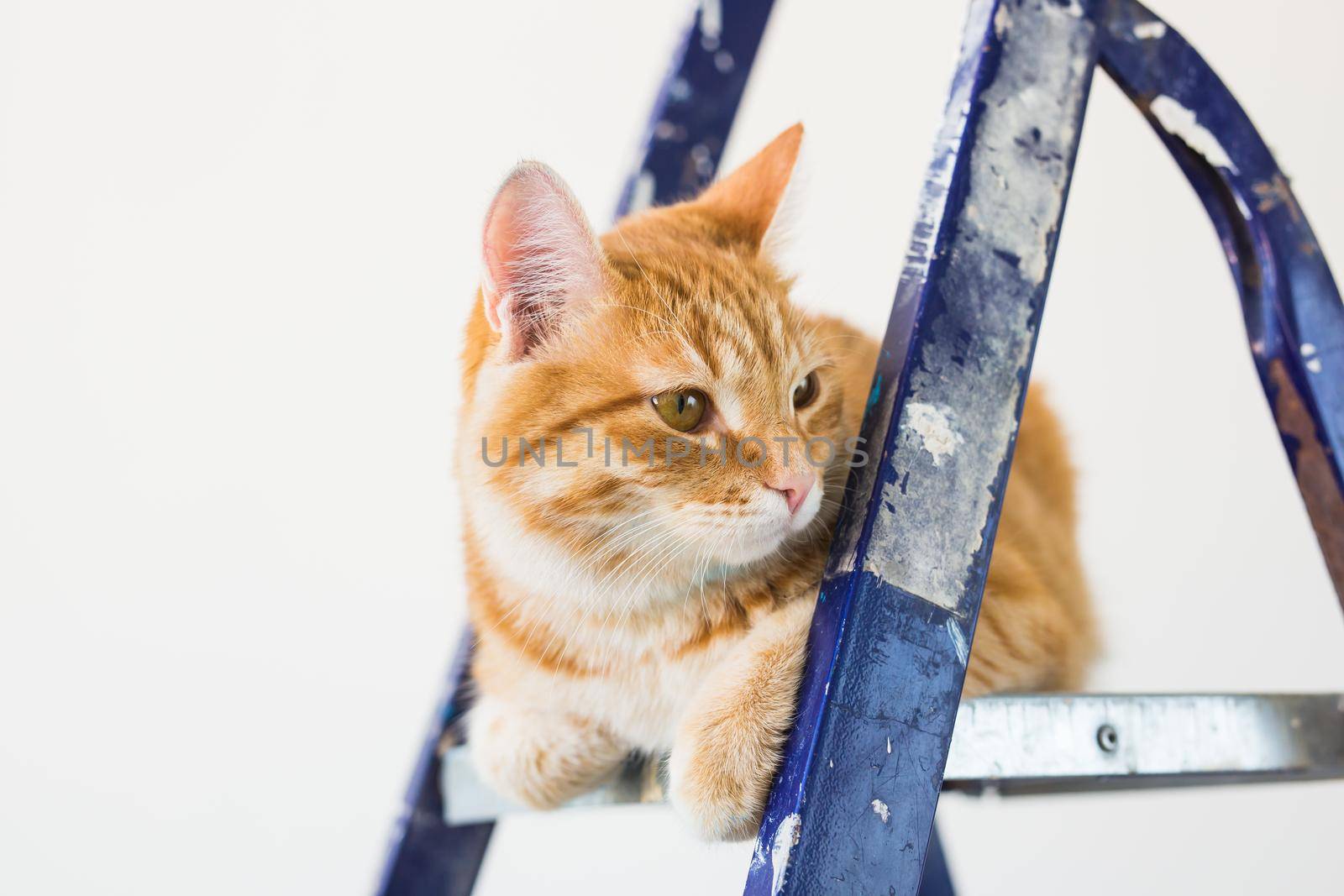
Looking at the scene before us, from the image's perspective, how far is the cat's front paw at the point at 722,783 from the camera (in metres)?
0.74

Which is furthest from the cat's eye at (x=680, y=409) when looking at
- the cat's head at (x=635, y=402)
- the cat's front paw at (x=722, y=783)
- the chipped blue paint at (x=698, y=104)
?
the chipped blue paint at (x=698, y=104)

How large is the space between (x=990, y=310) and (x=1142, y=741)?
1.24ft

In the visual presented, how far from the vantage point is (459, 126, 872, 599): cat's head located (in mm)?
892

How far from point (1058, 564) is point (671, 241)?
0.65m

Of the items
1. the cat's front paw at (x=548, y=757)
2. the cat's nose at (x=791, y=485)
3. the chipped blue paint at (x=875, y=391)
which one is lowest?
the cat's front paw at (x=548, y=757)

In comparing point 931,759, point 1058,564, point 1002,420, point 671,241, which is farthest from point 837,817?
point 1058,564

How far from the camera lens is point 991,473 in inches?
28.1

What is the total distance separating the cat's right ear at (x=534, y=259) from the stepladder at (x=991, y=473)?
32cm

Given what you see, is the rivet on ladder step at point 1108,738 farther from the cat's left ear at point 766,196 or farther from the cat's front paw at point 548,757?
the cat's left ear at point 766,196

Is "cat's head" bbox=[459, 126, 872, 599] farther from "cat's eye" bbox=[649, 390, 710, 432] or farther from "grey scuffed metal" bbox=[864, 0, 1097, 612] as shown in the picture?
"grey scuffed metal" bbox=[864, 0, 1097, 612]

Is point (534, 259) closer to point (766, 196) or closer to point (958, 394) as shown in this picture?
point (766, 196)

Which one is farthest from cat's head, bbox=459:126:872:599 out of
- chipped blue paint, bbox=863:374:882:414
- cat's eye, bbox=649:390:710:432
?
chipped blue paint, bbox=863:374:882:414

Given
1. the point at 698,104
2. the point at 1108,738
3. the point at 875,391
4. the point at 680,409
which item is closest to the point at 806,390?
the point at 680,409

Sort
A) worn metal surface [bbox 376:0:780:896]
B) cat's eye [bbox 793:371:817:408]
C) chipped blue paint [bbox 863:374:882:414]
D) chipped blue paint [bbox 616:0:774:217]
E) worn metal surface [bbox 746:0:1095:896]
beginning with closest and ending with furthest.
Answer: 1. worn metal surface [bbox 746:0:1095:896]
2. chipped blue paint [bbox 863:374:882:414]
3. cat's eye [bbox 793:371:817:408]
4. worn metal surface [bbox 376:0:780:896]
5. chipped blue paint [bbox 616:0:774:217]
